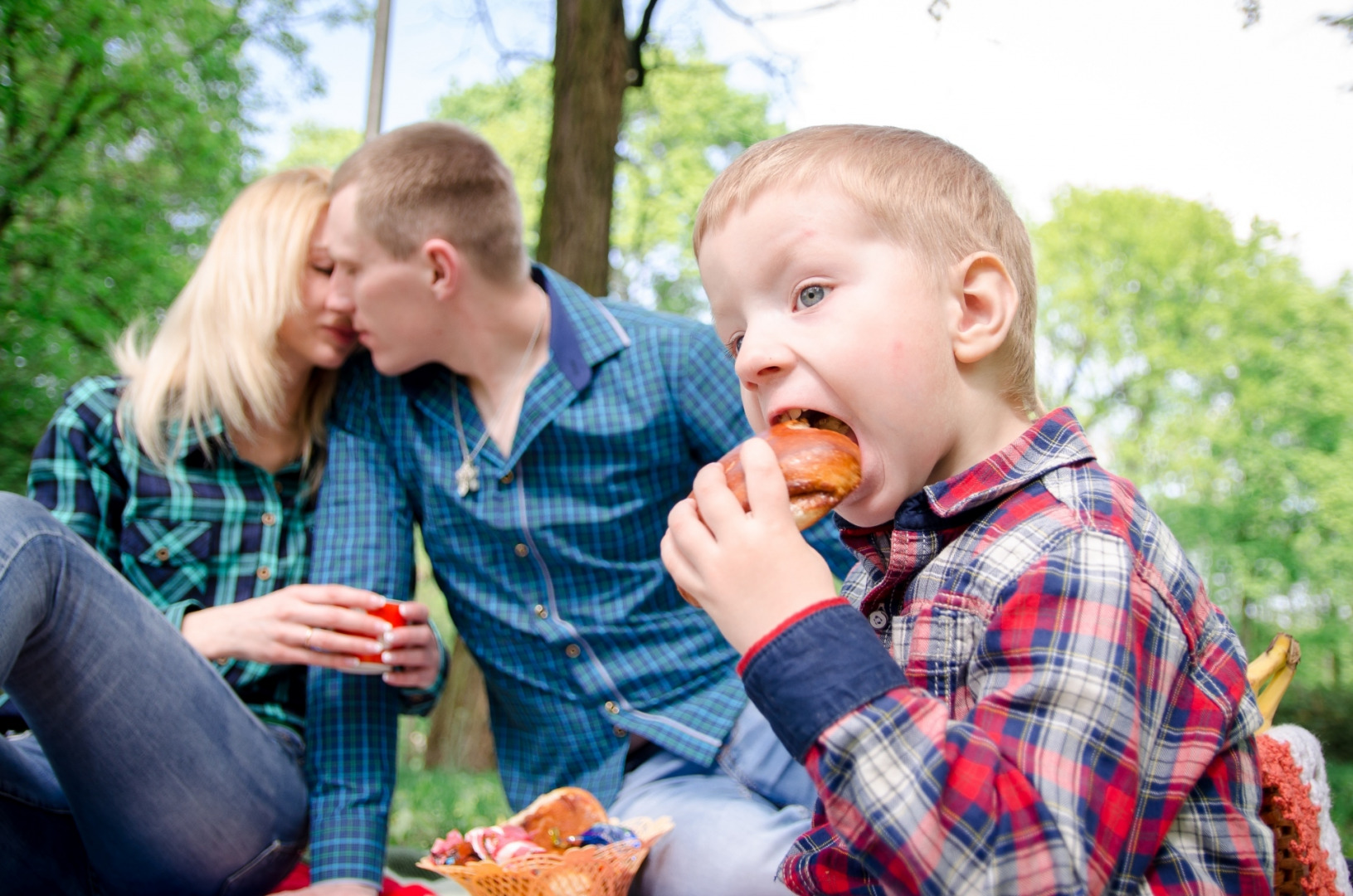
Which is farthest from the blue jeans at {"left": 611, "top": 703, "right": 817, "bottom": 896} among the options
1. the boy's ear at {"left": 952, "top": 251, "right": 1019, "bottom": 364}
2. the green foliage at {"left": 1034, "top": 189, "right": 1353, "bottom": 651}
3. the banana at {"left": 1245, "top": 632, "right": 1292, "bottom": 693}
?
the green foliage at {"left": 1034, "top": 189, "right": 1353, "bottom": 651}

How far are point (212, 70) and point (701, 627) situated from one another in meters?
6.79

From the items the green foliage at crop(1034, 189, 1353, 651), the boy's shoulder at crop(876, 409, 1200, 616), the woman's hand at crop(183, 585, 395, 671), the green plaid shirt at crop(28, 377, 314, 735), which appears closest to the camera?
the boy's shoulder at crop(876, 409, 1200, 616)

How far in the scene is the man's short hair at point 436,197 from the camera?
104 inches

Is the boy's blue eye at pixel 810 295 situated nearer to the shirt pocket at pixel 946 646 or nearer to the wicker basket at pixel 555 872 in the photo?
the shirt pocket at pixel 946 646

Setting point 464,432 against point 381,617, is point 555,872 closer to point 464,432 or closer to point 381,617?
point 381,617

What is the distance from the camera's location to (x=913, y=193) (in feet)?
4.48

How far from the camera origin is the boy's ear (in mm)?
1345

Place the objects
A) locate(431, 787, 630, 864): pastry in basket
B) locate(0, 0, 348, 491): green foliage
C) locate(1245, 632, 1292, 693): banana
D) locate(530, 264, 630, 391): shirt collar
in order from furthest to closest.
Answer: locate(0, 0, 348, 491): green foliage
locate(530, 264, 630, 391): shirt collar
locate(431, 787, 630, 864): pastry in basket
locate(1245, 632, 1292, 693): banana

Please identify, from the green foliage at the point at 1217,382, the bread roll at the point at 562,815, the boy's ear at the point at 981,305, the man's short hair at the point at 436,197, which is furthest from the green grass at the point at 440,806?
the green foliage at the point at 1217,382

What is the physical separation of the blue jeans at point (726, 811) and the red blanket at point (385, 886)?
57cm

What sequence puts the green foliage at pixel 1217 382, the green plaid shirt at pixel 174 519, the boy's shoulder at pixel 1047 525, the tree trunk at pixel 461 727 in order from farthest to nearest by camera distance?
the green foliage at pixel 1217 382 < the tree trunk at pixel 461 727 < the green plaid shirt at pixel 174 519 < the boy's shoulder at pixel 1047 525

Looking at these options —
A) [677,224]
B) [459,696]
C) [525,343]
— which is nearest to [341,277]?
[525,343]

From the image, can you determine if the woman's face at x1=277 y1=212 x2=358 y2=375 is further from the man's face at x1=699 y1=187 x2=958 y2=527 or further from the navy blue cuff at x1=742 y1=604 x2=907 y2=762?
the navy blue cuff at x1=742 y1=604 x2=907 y2=762

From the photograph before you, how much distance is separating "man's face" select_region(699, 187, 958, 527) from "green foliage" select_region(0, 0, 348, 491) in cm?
567
